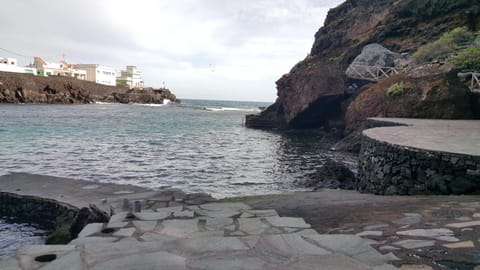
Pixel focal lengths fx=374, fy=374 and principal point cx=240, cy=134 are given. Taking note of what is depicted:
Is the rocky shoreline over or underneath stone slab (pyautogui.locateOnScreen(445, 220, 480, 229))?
over

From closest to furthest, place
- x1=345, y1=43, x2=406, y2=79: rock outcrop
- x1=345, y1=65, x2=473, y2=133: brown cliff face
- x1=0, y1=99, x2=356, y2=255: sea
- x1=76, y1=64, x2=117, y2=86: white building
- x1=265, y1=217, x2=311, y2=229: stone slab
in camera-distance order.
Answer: x1=265, y1=217, x2=311, y2=229: stone slab → x1=0, y1=99, x2=356, y2=255: sea → x1=345, y1=65, x2=473, y2=133: brown cliff face → x1=345, y1=43, x2=406, y2=79: rock outcrop → x1=76, y1=64, x2=117, y2=86: white building

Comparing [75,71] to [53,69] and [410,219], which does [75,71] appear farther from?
[410,219]

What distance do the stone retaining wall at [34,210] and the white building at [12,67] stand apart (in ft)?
251

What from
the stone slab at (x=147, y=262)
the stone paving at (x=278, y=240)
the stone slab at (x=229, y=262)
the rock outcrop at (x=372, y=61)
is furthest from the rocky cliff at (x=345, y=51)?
the stone slab at (x=147, y=262)

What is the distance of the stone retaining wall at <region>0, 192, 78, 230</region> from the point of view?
8.29 metres

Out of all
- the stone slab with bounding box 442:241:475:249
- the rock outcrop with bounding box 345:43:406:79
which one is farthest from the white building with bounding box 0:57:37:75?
the stone slab with bounding box 442:241:475:249

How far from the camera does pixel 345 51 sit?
3772 centimetres

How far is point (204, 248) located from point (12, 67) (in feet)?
289

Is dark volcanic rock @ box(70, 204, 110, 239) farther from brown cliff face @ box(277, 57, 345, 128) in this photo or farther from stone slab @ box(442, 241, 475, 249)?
brown cliff face @ box(277, 57, 345, 128)

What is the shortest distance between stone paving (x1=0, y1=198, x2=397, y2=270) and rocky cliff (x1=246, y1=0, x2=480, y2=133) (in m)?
18.7

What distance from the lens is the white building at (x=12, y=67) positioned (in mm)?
74562

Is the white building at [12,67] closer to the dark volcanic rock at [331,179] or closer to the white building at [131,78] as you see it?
the white building at [131,78]

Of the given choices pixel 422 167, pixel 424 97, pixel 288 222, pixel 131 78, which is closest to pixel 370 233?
pixel 288 222

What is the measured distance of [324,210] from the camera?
5.44 metres
